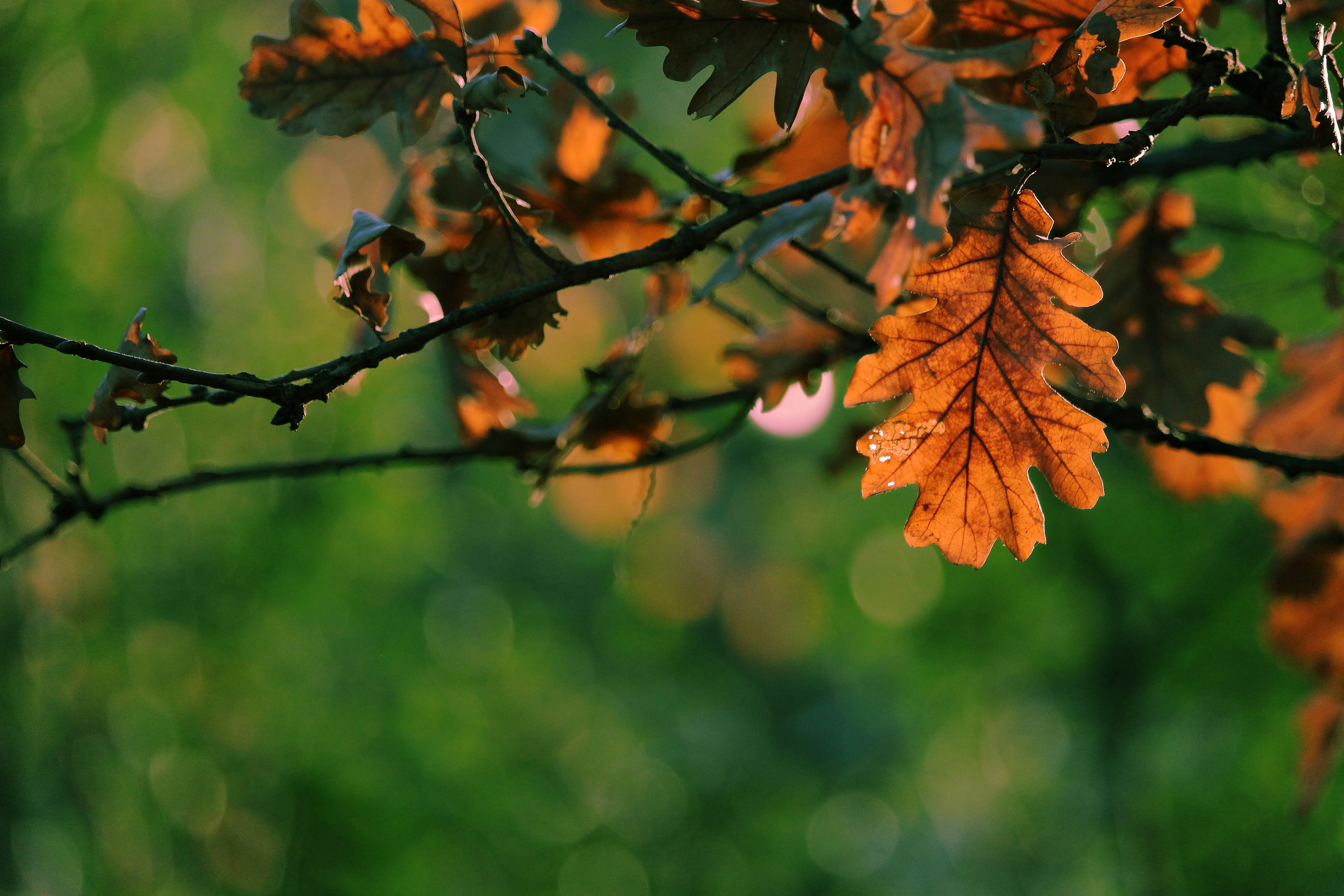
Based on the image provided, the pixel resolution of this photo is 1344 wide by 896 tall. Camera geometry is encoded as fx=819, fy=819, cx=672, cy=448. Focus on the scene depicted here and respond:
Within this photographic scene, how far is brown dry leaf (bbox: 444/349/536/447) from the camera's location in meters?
1.05

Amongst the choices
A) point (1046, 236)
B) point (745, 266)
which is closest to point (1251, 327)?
point (1046, 236)

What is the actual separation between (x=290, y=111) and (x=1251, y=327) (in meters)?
1.09

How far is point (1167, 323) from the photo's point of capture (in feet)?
3.23

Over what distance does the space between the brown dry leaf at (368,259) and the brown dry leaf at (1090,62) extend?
0.47 m

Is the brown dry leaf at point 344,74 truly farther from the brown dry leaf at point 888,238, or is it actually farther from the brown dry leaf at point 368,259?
the brown dry leaf at point 888,238

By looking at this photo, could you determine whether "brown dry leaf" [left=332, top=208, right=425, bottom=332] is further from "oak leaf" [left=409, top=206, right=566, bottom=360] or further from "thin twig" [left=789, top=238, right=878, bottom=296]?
"thin twig" [left=789, top=238, right=878, bottom=296]

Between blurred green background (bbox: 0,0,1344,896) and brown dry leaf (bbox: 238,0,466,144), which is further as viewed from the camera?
blurred green background (bbox: 0,0,1344,896)

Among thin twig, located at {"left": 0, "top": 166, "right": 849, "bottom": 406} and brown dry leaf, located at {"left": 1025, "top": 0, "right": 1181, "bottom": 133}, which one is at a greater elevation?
brown dry leaf, located at {"left": 1025, "top": 0, "right": 1181, "bottom": 133}

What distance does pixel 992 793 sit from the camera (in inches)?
165

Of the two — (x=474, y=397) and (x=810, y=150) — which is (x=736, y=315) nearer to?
(x=810, y=150)

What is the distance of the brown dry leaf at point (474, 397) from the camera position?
1046mm

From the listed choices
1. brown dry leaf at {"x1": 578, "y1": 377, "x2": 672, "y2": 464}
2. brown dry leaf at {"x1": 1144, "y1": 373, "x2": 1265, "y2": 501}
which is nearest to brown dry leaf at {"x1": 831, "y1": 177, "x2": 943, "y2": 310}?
brown dry leaf at {"x1": 578, "y1": 377, "x2": 672, "y2": 464}

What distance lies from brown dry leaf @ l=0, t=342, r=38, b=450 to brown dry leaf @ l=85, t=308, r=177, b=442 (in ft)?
0.14

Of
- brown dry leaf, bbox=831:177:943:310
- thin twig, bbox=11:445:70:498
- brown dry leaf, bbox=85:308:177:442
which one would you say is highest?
brown dry leaf, bbox=831:177:943:310
